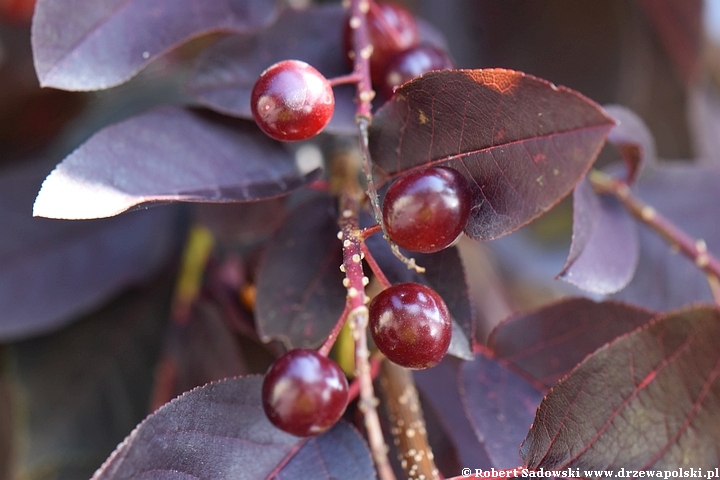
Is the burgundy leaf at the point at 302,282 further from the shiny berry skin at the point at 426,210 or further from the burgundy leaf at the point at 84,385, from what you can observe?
the burgundy leaf at the point at 84,385

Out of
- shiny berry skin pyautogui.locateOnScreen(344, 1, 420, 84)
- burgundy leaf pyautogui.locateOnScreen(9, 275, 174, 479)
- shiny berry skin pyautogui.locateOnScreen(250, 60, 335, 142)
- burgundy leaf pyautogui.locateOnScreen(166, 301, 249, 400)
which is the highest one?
shiny berry skin pyautogui.locateOnScreen(250, 60, 335, 142)

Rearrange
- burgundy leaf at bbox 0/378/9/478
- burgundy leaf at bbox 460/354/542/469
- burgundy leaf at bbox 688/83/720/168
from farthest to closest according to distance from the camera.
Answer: burgundy leaf at bbox 688/83/720/168 → burgundy leaf at bbox 0/378/9/478 → burgundy leaf at bbox 460/354/542/469

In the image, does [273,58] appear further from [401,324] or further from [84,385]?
[84,385]

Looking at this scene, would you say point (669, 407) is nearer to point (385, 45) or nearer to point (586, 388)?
point (586, 388)

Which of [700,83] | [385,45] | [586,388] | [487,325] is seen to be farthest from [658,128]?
[586,388]

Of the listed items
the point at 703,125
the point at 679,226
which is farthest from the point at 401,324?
the point at 703,125

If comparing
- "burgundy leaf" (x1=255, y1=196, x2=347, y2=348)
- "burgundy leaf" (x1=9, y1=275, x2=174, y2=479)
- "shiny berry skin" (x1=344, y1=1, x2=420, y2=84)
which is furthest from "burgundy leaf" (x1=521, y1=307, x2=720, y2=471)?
"burgundy leaf" (x1=9, y1=275, x2=174, y2=479)

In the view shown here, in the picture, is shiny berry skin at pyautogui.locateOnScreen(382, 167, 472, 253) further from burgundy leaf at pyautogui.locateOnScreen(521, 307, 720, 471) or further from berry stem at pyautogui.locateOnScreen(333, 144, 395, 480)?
burgundy leaf at pyautogui.locateOnScreen(521, 307, 720, 471)

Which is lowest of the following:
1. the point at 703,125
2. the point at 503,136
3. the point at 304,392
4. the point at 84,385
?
the point at 84,385
